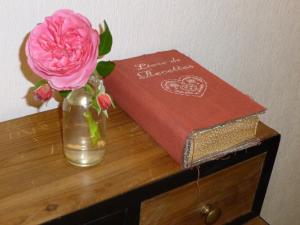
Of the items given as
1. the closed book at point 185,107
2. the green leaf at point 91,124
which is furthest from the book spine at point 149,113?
the green leaf at point 91,124

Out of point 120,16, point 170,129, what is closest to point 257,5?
point 120,16

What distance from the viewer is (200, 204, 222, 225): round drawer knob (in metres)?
0.83

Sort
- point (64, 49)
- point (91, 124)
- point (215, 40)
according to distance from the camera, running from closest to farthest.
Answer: point (64, 49) < point (91, 124) < point (215, 40)

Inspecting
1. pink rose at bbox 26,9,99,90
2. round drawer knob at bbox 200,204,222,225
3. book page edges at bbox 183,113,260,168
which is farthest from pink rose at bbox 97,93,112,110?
round drawer knob at bbox 200,204,222,225

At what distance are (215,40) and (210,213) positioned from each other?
0.45 metres

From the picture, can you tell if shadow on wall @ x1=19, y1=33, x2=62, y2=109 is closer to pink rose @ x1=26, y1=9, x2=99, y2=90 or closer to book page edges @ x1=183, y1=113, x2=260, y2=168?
pink rose @ x1=26, y1=9, x2=99, y2=90

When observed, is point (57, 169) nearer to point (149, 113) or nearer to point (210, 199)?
point (149, 113)

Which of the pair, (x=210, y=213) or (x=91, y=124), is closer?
(x=91, y=124)

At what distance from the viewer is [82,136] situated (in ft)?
2.35

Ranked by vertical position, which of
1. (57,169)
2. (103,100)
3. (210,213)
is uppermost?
Result: (103,100)

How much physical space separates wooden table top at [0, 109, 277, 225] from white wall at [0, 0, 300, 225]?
0.10 m

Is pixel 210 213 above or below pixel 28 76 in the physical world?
below

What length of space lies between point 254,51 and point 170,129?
0.55 metres

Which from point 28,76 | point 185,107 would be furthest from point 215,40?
point 28,76
